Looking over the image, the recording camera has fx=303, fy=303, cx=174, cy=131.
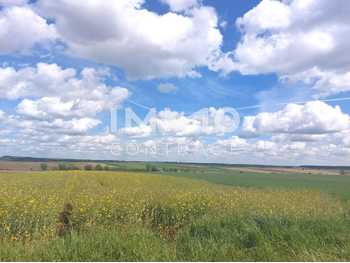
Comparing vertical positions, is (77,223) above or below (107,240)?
below

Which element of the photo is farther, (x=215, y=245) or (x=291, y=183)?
(x=291, y=183)

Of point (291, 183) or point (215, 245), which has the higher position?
point (215, 245)

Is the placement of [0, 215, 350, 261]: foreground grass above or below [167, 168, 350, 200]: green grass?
above

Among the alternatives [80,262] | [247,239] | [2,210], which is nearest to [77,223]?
[2,210]

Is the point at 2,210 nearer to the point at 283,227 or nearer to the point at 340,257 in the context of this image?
the point at 283,227

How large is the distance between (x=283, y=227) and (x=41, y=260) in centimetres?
486

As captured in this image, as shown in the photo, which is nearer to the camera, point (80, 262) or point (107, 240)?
point (80, 262)

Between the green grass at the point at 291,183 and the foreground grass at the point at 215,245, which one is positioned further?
the green grass at the point at 291,183

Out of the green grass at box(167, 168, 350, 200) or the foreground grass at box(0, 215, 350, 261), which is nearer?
the foreground grass at box(0, 215, 350, 261)

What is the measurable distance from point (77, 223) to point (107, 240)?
16.1ft

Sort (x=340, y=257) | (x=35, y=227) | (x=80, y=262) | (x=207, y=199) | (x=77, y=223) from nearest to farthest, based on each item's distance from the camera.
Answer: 1. (x=80, y=262)
2. (x=340, y=257)
3. (x=35, y=227)
4. (x=77, y=223)
5. (x=207, y=199)

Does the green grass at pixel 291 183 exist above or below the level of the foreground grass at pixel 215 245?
below

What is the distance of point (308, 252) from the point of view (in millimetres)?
5594

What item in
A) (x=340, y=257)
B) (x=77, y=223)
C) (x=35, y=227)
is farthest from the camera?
(x=77, y=223)
